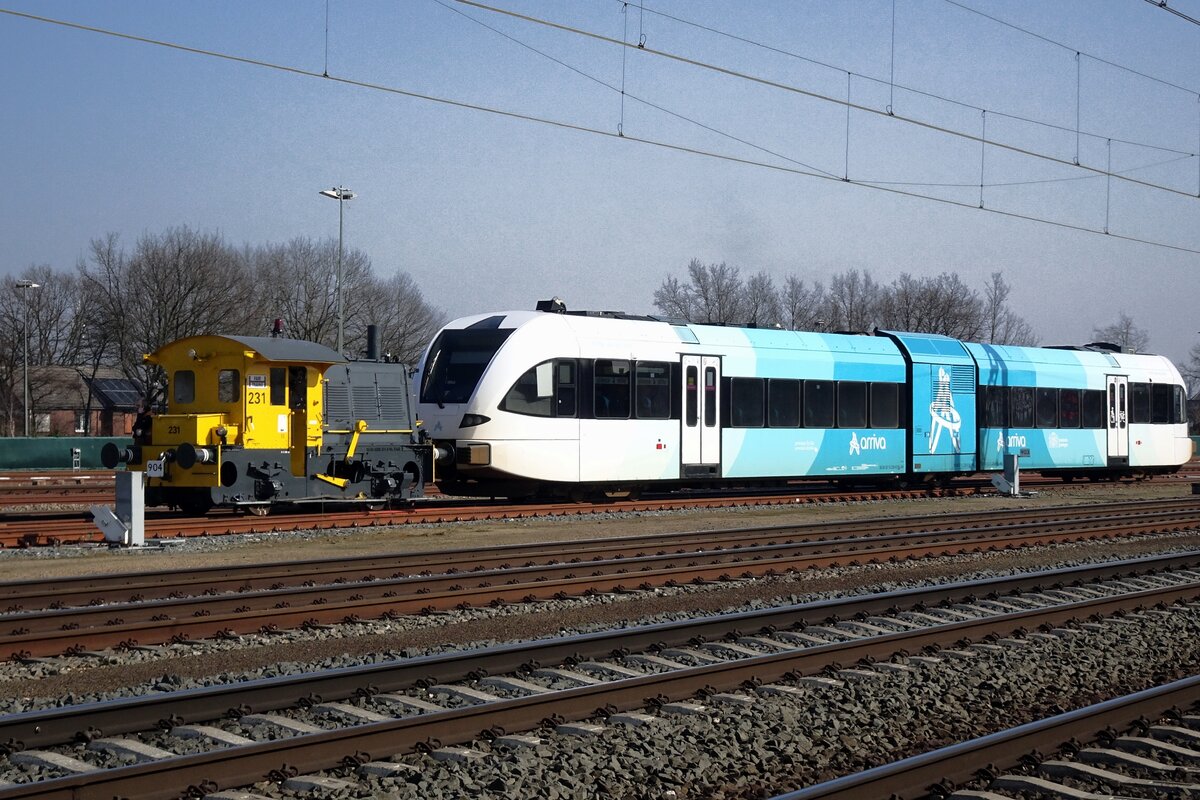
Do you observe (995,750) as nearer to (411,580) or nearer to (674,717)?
(674,717)

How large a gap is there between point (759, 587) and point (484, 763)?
6.92 m

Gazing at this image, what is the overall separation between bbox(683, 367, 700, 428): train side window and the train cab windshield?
3.95 m

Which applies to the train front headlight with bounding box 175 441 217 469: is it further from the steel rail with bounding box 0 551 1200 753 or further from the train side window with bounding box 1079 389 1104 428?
the train side window with bounding box 1079 389 1104 428

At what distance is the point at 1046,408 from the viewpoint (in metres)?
30.4

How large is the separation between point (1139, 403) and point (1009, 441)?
6.05 m

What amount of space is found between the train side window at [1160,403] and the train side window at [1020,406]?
5.79 meters

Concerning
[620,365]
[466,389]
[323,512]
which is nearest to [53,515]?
[323,512]

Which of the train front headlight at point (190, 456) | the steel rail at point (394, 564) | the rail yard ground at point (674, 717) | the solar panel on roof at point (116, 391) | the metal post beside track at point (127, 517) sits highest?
the solar panel on roof at point (116, 391)

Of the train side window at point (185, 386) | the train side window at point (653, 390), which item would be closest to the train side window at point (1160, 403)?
the train side window at point (653, 390)

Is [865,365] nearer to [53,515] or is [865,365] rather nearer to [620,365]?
[620,365]

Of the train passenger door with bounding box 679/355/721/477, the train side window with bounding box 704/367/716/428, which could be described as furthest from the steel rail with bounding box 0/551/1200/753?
the train side window with bounding box 704/367/716/428

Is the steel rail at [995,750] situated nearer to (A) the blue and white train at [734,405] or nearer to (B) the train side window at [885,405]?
(A) the blue and white train at [734,405]

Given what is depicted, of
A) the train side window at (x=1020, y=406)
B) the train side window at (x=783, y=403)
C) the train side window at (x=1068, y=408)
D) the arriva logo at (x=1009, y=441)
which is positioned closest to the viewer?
the train side window at (x=783, y=403)

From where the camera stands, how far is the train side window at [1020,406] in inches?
1160
